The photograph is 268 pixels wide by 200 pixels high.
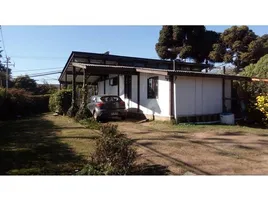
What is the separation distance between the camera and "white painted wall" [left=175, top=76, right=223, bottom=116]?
490 inches

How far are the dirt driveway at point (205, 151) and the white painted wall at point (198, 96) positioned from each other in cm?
236

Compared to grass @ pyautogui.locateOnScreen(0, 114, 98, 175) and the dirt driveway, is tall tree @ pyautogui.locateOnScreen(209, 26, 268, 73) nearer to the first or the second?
the dirt driveway

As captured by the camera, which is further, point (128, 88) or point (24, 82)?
point (24, 82)

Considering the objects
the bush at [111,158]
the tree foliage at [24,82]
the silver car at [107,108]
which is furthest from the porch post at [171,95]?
the tree foliage at [24,82]

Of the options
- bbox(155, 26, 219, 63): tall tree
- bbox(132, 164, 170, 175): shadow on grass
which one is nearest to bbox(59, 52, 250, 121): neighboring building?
bbox(132, 164, 170, 175): shadow on grass

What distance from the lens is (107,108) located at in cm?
1296

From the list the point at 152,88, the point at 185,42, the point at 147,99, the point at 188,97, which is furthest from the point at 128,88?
the point at 185,42

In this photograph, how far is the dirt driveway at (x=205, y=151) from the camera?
17.9 feet

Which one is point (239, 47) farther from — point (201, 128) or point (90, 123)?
point (90, 123)

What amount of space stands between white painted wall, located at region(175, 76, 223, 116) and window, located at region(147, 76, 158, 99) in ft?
4.77

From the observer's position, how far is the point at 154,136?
29.7 ft

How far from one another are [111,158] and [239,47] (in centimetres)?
2748
